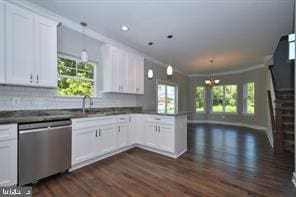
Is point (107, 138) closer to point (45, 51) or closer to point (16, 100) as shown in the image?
point (16, 100)

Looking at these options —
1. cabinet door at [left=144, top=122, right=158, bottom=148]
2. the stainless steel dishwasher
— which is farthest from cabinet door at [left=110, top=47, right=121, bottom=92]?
the stainless steel dishwasher

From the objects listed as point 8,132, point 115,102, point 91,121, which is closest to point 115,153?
point 91,121

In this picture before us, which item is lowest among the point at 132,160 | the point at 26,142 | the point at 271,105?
the point at 132,160

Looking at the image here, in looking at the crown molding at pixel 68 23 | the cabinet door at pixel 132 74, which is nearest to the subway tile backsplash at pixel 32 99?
the cabinet door at pixel 132 74

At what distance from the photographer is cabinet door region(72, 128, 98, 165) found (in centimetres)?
275

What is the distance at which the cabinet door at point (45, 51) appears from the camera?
2549mm

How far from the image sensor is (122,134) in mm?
3752

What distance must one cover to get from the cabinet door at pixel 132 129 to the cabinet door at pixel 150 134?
0.30 metres

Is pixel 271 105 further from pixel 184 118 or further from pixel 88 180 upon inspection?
pixel 88 180

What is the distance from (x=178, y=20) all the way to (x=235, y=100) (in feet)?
22.3

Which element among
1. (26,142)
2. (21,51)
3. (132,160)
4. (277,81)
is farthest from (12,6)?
(277,81)

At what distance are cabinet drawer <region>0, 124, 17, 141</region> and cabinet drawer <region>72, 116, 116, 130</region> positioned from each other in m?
0.82

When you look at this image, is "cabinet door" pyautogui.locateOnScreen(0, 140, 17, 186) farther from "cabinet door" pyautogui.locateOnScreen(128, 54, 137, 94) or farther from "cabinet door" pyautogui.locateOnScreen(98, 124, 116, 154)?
"cabinet door" pyautogui.locateOnScreen(128, 54, 137, 94)

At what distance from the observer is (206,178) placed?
8.22 ft
